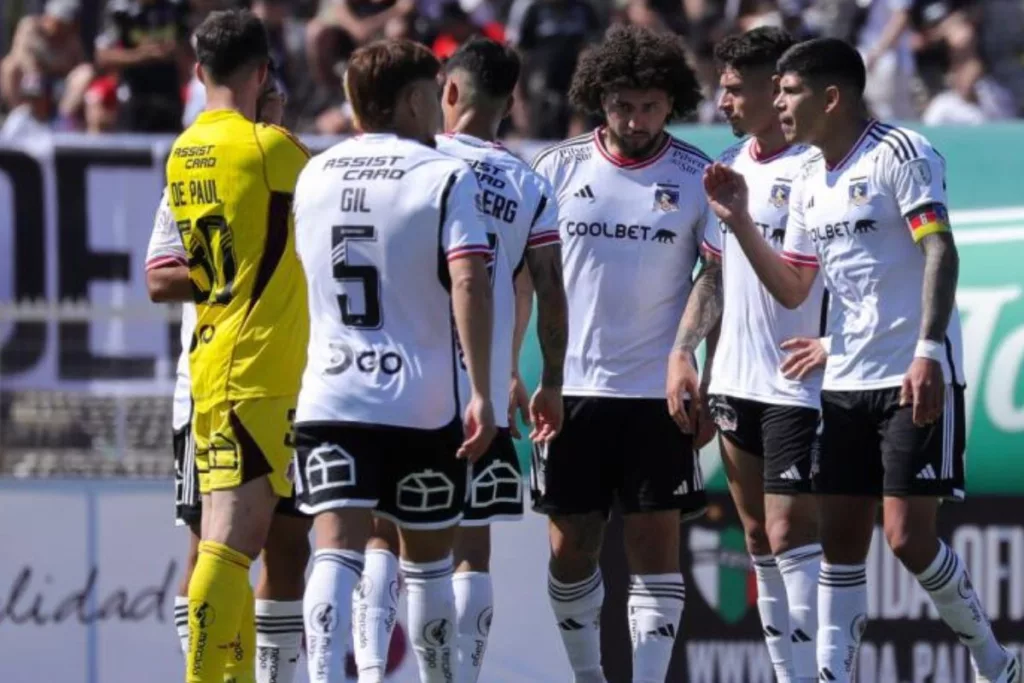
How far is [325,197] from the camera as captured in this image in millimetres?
6164

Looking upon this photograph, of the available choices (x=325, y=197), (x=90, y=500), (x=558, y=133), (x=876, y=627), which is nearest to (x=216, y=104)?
(x=325, y=197)

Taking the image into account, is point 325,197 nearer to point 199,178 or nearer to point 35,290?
point 199,178

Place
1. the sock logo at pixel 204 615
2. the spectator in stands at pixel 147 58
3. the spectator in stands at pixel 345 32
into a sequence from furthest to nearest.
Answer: the spectator in stands at pixel 345 32 < the spectator in stands at pixel 147 58 < the sock logo at pixel 204 615

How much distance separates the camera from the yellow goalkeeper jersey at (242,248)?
6.81 m

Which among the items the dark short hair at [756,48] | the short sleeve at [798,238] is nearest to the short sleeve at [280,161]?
the short sleeve at [798,238]

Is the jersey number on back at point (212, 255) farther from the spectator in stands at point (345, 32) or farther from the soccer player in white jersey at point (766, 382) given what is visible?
the spectator in stands at point (345, 32)

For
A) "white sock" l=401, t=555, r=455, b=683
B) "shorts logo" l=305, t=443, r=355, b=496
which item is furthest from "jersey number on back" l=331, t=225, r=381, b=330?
"white sock" l=401, t=555, r=455, b=683

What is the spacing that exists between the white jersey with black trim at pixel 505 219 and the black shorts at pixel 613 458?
711 millimetres

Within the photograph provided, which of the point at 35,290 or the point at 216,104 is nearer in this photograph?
the point at 216,104

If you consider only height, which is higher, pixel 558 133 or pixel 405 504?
pixel 558 133

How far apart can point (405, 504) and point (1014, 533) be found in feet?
12.7

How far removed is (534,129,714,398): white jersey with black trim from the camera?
7633 millimetres

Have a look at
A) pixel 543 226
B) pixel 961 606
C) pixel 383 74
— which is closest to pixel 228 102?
pixel 383 74

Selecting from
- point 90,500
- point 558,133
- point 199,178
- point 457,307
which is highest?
point 558,133
